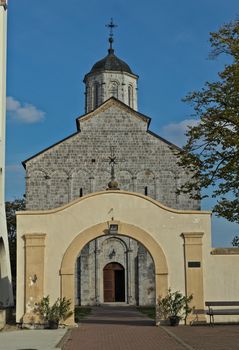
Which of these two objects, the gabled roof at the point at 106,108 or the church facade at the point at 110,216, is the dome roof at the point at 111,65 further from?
the gabled roof at the point at 106,108

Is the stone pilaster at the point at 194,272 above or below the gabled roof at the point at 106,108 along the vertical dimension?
below

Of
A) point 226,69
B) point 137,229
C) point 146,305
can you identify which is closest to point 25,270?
point 137,229

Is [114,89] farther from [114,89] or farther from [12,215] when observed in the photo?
[12,215]

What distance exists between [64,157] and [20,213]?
18.7m

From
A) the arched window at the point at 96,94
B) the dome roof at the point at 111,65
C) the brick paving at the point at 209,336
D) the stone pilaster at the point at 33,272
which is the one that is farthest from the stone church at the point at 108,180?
the brick paving at the point at 209,336

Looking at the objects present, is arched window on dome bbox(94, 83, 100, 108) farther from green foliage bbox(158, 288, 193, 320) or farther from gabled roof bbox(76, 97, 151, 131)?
green foliage bbox(158, 288, 193, 320)

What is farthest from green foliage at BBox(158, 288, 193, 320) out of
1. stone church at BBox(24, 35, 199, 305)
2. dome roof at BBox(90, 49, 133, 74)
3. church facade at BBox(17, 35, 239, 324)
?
dome roof at BBox(90, 49, 133, 74)

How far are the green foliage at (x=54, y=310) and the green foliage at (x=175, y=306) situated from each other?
3147 millimetres

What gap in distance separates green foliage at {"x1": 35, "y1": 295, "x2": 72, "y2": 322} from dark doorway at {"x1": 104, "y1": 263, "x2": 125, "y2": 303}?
19.5m

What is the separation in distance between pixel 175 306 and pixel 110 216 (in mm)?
3805

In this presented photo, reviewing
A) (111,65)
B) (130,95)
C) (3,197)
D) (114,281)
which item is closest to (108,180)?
(114,281)

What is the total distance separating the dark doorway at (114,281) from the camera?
37812 millimetres

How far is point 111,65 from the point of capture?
49.6m

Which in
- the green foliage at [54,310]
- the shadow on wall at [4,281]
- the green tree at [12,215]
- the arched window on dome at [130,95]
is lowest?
the green foliage at [54,310]
